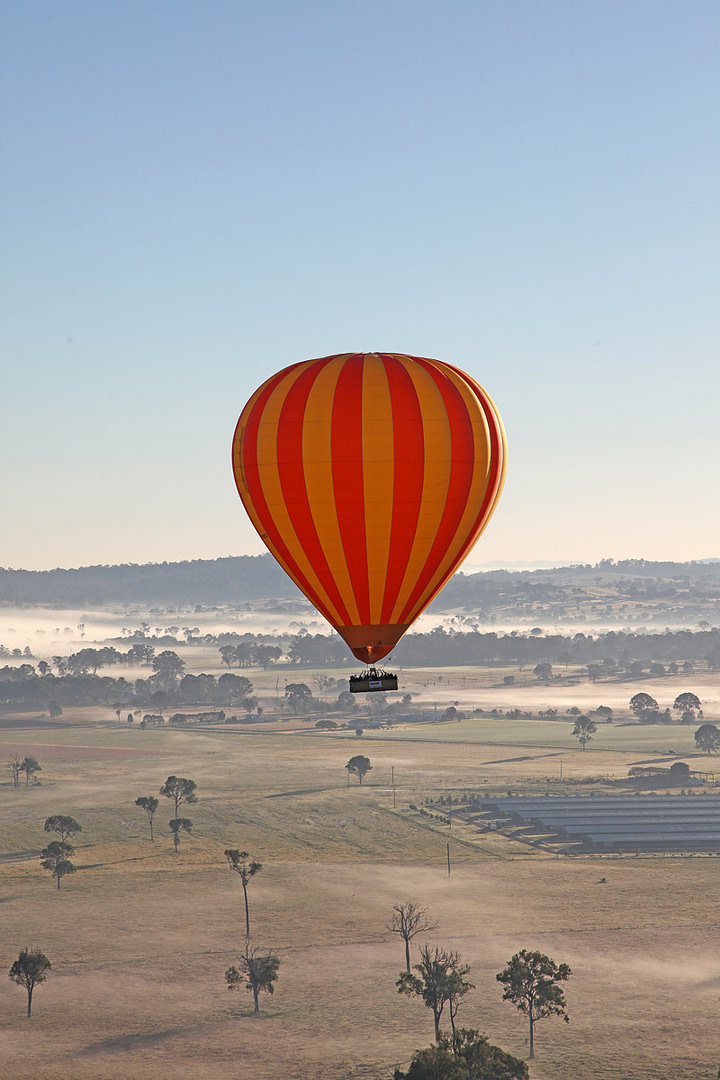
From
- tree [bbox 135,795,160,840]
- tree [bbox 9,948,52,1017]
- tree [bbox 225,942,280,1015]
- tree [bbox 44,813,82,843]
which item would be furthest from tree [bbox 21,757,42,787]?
tree [bbox 9,948,52,1017]

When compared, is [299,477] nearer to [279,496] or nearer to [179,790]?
[279,496]

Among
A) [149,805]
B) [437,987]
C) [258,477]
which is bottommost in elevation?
[437,987]

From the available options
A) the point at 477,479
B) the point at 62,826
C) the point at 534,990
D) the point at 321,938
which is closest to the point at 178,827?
the point at 62,826

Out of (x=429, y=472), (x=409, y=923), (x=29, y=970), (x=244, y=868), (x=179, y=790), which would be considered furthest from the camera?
(x=179, y=790)

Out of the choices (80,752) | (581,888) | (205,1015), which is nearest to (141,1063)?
(205,1015)

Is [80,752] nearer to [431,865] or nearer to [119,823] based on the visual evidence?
[119,823]

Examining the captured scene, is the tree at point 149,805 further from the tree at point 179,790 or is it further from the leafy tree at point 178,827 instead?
the tree at point 179,790

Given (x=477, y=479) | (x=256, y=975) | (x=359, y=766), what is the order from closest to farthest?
(x=477, y=479), (x=256, y=975), (x=359, y=766)
